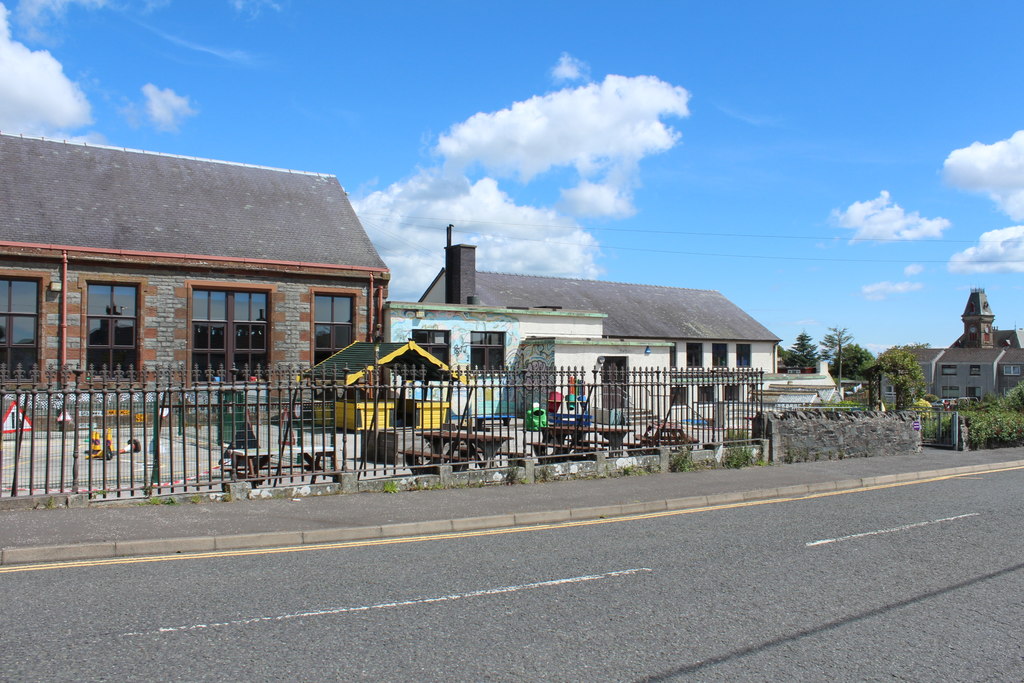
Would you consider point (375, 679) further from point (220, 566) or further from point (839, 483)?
point (839, 483)

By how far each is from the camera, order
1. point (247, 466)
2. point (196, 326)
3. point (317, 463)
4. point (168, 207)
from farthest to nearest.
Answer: point (168, 207), point (196, 326), point (317, 463), point (247, 466)

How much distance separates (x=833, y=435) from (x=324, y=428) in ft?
39.5

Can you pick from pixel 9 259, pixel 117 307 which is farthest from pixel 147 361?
pixel 9 259

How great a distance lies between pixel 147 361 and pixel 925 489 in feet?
68.8

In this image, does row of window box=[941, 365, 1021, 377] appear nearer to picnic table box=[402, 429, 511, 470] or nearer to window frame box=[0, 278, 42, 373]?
picnic table box=[402, 429, 511, 470]

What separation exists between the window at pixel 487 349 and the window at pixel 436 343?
3.30ft

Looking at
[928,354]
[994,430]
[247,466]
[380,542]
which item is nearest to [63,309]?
[247,466]

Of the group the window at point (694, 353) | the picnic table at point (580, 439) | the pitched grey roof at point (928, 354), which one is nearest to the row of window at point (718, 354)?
the window at point (694, 353)

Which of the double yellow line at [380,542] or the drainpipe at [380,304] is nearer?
the double yellow line at [380,542]

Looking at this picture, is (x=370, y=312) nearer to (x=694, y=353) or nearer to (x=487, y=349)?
(x=487, y=349)

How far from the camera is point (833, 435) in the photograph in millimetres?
18234

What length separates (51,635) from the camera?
550 centimetres

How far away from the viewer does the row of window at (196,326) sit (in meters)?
22.6

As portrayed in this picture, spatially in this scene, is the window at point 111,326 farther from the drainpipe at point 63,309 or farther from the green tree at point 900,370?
the green tree at point 900,370
